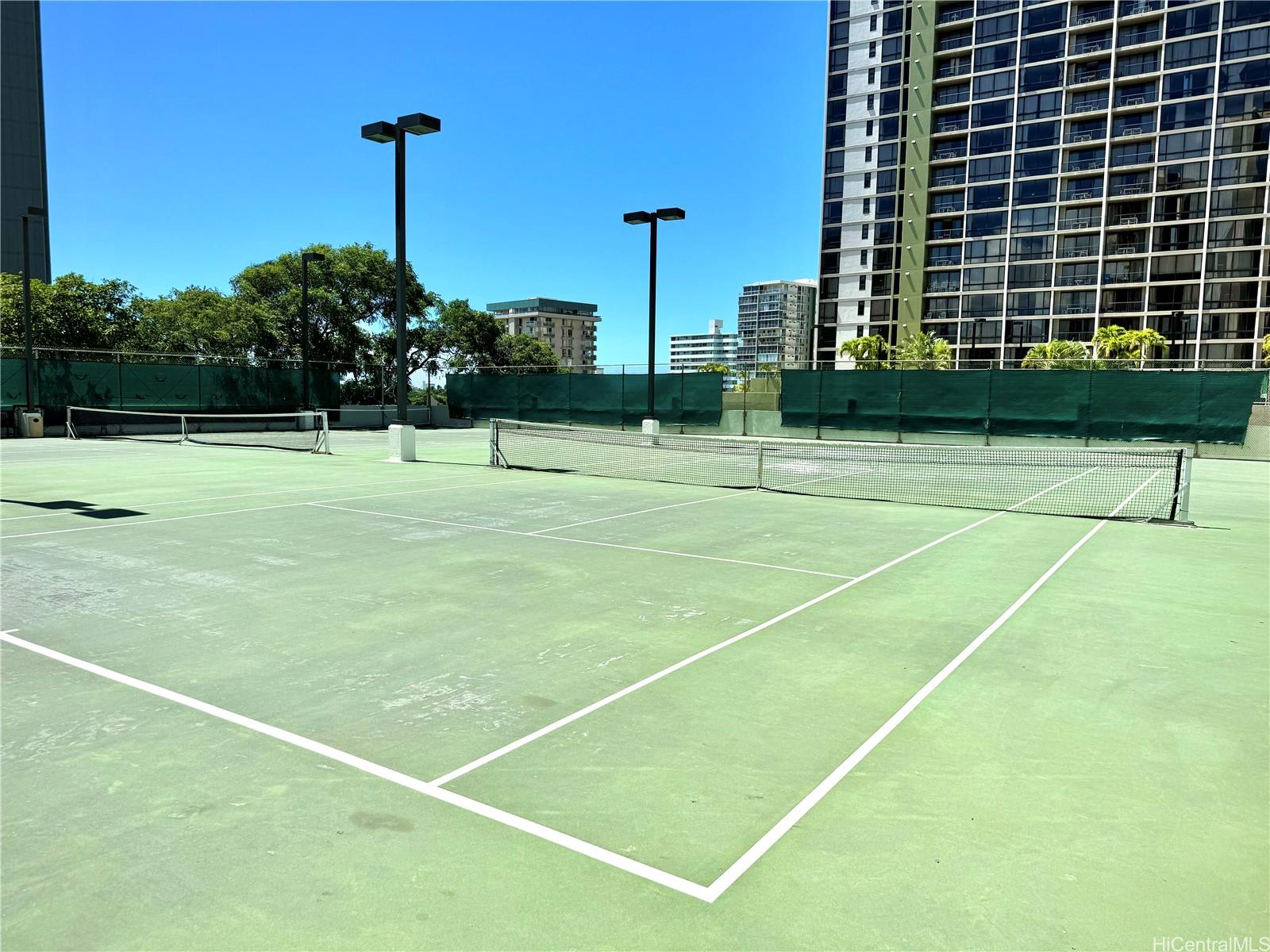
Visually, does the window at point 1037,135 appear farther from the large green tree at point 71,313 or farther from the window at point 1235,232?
the large green tree at point 71,313

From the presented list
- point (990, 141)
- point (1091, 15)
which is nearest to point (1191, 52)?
point (1091, 15)

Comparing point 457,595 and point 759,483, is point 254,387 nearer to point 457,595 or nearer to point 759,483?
point 759,483

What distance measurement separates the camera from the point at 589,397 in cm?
4053

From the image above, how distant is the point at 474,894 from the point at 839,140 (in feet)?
331

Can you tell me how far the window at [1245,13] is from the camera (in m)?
70.6

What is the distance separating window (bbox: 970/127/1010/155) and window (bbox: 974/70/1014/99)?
344cm

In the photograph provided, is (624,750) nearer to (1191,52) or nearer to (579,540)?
(579,540)

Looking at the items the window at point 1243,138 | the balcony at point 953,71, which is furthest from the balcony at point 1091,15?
the window at point 1243,138

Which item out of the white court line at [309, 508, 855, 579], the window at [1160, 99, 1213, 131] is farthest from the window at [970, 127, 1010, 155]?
the white court line at [309, 508, 855, 579]

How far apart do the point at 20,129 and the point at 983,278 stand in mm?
119007

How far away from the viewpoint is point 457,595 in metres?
7.25

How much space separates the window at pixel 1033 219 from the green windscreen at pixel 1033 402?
58595 mm

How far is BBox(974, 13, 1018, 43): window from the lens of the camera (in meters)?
82.1

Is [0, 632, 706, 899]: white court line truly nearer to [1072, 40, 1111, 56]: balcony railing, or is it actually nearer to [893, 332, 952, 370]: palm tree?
[893, 332, 952, 370]: palm tree
